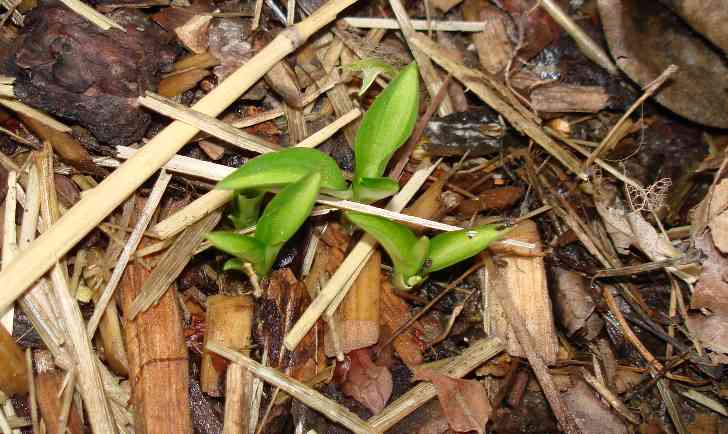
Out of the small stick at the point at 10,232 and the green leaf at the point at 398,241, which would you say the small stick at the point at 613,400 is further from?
the small stick at the point at 10,232

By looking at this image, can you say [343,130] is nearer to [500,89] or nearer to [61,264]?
[500,89]

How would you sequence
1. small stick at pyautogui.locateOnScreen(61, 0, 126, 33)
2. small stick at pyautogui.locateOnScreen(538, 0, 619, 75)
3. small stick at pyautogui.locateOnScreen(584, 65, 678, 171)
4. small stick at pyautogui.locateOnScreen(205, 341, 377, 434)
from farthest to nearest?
small stick at pyautogui.locateOnScreen(538, 0, 619, 75) < small stick at pyautogui.locateOnScreen(584, 65, 678, 171) < small stick at pyautogui.locateOnScreen(61, 0, 126, 33) < small stick at pyautogui.locateOnScreen(205, 341, 377, 434)

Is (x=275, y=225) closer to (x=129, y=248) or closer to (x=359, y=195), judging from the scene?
(x=359, y=195)

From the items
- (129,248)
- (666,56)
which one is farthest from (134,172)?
(666,56)

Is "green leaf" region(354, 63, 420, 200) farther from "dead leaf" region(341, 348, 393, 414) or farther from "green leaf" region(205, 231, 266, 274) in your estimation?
"dead leaf" region(341, 348, 393, 414)

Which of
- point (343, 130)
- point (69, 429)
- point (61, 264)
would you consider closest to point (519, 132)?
point (343, 130)

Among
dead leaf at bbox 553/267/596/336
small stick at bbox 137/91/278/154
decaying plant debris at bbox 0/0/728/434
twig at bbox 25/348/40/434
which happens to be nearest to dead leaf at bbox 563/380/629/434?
decaying plant debris at bbox 0/0/728/434

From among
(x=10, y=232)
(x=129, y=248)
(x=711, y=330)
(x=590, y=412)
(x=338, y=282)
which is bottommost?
(x=590, y=412)
